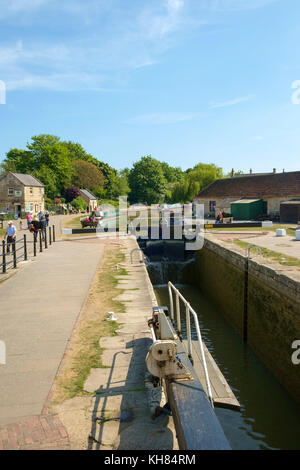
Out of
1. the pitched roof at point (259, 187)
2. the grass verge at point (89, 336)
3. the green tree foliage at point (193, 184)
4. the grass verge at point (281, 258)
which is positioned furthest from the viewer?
the green tree foliage at point (193, 184)

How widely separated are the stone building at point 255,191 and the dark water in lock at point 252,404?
2744 centimetres

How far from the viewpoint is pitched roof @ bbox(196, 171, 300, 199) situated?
38875 millimetres

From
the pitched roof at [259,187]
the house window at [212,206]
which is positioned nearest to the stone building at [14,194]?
the pitched roof at [259,187]

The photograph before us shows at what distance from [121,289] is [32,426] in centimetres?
707

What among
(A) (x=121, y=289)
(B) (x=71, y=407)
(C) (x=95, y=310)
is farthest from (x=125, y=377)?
(A) (x=121, y=289)

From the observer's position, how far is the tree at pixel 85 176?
262 ft

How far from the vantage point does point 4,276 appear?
12.9 m

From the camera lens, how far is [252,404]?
8078 millimetres

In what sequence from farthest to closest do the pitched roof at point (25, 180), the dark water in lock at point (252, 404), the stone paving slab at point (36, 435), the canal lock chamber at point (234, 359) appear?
the pitched roof at point (25, 180) → the canal lock chamber at point (234, 359) → the dark water in lock at point (252, 404) → the stone paving slab at point (36, 435)

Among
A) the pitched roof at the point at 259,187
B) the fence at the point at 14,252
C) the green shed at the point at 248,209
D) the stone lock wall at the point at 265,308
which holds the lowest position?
the stone lock wall at the point at 265,308

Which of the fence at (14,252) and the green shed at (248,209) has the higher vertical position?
the green shed at (248,209)

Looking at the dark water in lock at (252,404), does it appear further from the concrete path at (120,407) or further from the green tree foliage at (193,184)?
the green tree foliage at (193,184)

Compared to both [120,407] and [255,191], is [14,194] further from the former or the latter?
[120,407]

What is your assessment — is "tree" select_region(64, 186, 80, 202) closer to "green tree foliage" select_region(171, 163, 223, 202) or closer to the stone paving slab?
"green tree foliage" select_region(171, 163, 223, 202)
